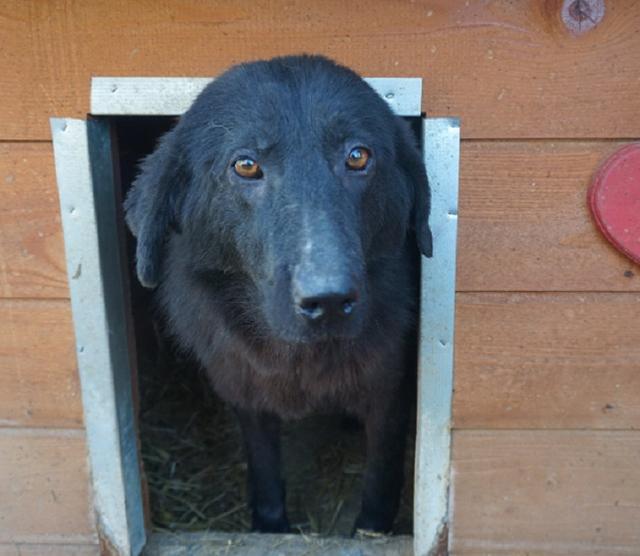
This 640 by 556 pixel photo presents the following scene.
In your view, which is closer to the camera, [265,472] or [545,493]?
[545,493]

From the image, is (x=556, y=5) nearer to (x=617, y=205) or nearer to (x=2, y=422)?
(x=617, y=205)

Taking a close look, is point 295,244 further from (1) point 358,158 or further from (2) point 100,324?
(2) point 100,324

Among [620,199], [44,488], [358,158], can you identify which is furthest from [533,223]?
[44,488]

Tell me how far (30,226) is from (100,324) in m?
Answer: 0.36

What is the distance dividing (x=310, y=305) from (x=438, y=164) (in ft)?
2.26

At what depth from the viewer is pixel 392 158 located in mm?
1903

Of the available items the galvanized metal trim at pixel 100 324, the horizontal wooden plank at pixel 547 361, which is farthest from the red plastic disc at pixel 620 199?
the galvanized metal trim at pixel 100 324

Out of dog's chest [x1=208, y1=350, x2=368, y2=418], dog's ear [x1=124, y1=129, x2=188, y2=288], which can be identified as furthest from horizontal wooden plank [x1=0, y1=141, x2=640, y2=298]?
dog's chest [x1=208, y1=350, x2=368, y2=418]

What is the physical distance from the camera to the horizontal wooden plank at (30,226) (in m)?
1.98

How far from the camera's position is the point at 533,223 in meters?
1.98

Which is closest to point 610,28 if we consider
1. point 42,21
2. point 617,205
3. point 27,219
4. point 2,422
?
point 617,205

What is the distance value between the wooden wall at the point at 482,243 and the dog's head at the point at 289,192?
176 mm

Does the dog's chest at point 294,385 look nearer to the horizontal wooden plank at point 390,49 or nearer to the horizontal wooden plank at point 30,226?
the horizontal wooden plank at point 30,226

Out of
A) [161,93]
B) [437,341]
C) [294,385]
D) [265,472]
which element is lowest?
[265,472]
